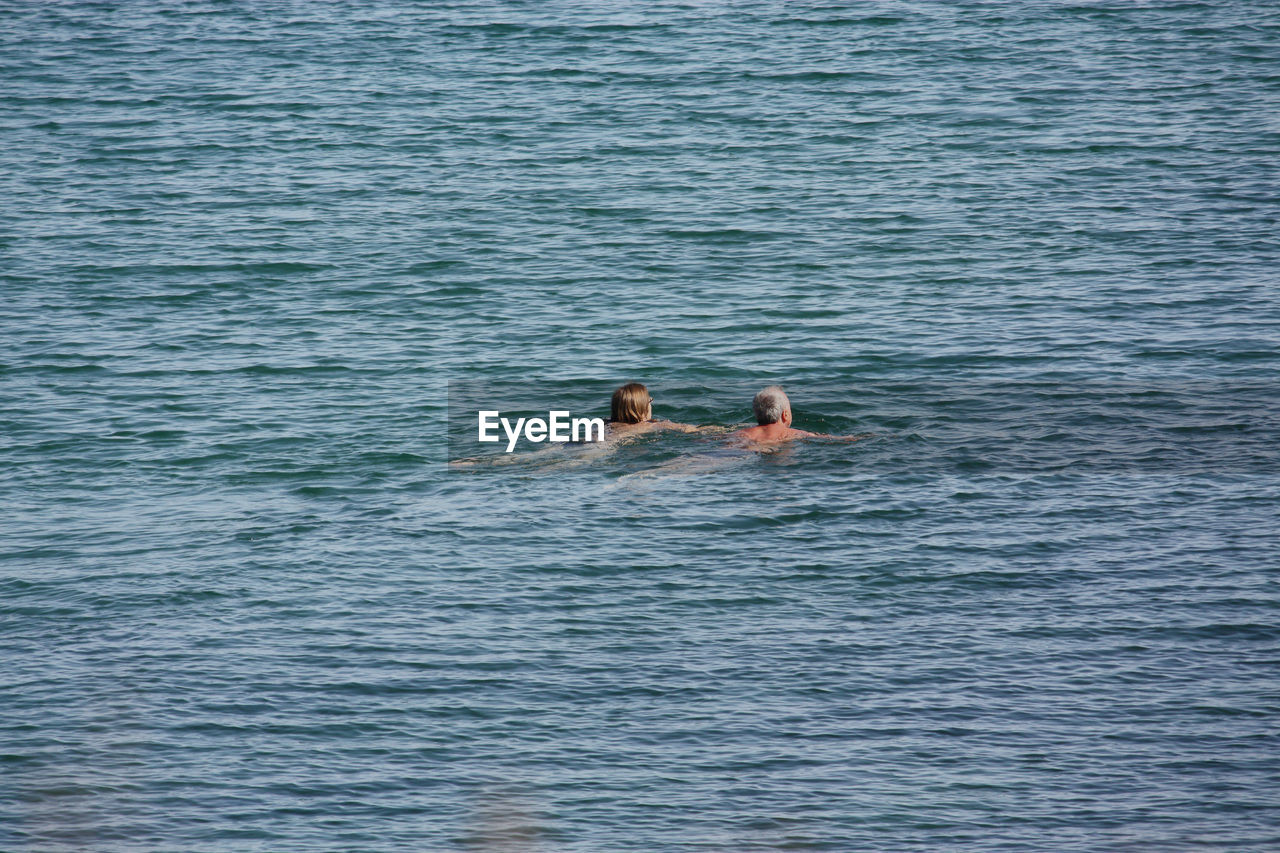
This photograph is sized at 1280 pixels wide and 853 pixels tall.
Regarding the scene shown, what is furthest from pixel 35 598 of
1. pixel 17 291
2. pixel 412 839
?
pixel 17 291

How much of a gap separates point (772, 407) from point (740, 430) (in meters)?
0.87

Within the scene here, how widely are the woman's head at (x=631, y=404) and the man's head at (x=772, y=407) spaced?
1443mm

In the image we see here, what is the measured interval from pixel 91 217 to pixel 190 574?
18.0 m

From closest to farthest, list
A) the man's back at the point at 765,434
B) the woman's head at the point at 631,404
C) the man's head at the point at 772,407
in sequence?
the man's head at the point at 772,407 < the man's back at the point at 765,434 < the woman's head at the point at 631,404

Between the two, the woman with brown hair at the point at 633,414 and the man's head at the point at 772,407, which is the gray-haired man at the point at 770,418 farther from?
the woman with brown hair at the point at 633,414

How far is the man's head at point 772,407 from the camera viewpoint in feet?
61.7

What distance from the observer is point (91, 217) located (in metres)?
31.9

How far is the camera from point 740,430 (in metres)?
19.5

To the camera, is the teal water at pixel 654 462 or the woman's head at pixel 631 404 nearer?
the teal water at pixel 654 462

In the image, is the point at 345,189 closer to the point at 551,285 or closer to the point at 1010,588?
the point at 551,285

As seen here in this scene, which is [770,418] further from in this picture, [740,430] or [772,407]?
[740,430]

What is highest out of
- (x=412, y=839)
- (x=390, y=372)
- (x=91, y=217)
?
(x=91, y=217)

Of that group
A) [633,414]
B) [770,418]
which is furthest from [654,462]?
[770,418]

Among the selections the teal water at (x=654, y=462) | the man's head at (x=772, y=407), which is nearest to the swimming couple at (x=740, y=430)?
the man's head at (x=772, y=407)
